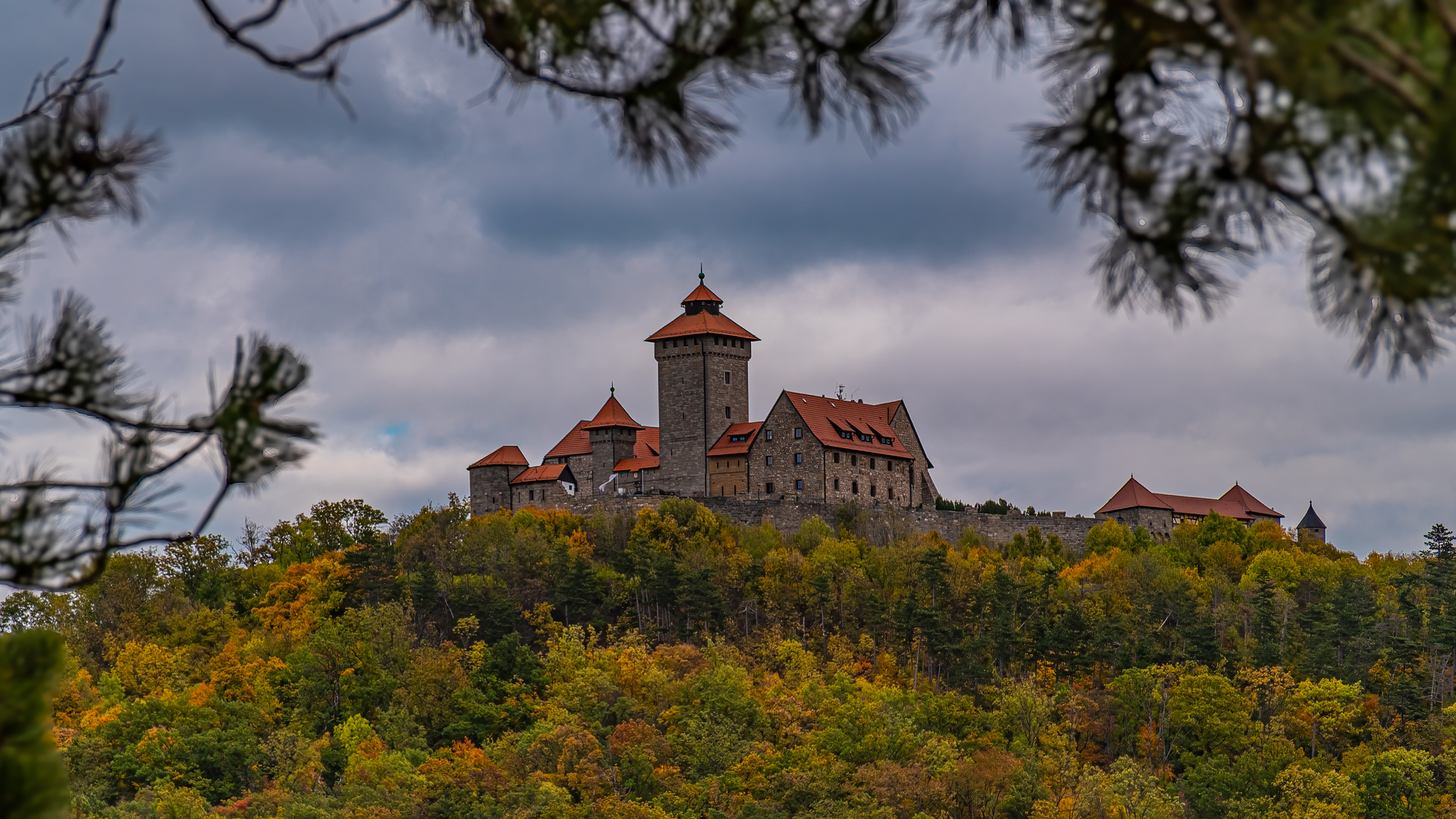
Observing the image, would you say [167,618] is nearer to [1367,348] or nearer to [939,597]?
[939,597]

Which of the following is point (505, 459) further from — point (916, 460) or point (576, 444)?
point (916, 460)

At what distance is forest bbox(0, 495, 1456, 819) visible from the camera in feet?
149

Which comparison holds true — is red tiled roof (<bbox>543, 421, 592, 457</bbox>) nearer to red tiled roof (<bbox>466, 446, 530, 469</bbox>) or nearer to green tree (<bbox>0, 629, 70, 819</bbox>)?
red tiled roof (<bbox>466, 446, 530, 469</bbox>)

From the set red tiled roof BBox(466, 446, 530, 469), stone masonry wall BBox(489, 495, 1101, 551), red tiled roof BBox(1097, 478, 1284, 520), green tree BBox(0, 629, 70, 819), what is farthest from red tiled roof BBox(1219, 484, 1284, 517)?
green tree BBox(0, 629, 70, 819)

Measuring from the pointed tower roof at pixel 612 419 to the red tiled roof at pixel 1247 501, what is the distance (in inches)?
1237

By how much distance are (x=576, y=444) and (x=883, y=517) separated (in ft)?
44.2

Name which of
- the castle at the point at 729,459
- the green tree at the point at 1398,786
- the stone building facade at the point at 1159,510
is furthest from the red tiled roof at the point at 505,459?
the green tree at the point at 1398,786

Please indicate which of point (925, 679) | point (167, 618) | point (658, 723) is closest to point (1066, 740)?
point (925, 679)

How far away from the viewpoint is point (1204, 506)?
73375 mm

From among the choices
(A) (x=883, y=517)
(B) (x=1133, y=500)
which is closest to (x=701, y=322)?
(A) (x=883, y=517)

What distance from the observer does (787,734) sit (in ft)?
155

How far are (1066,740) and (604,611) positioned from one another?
16.5 m

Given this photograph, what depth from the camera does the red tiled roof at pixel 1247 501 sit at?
76.8 m

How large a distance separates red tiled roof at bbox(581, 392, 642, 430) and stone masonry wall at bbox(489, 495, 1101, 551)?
367cm
